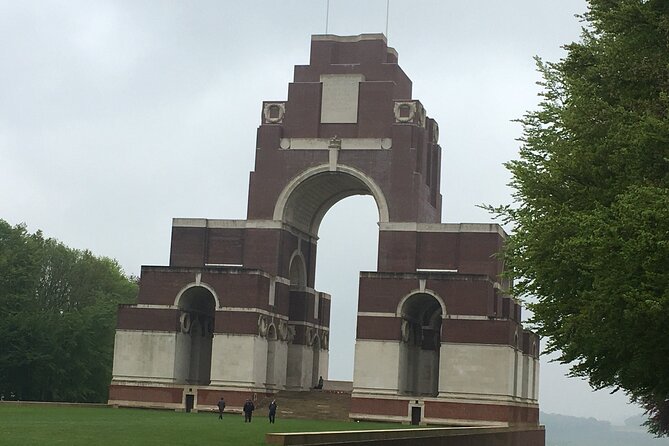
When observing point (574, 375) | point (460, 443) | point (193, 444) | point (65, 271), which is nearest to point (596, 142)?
point (574, 375)

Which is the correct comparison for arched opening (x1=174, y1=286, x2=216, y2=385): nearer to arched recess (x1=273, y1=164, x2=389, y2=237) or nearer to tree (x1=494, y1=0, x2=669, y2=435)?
arched recess (x1=273, y1=164, x2=389, y2=237)

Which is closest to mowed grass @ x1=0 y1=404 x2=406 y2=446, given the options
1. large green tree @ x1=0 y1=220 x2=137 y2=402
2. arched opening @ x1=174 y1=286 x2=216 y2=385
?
arched opening @ x1=174 y1=286 x2=216 y2=385

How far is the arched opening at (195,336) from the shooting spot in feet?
196

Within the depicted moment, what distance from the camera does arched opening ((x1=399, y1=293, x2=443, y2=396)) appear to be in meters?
58.0

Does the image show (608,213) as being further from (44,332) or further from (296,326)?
(44,332)

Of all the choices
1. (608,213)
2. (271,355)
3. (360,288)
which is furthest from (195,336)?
(608,213)

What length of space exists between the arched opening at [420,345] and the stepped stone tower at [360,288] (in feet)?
0.30

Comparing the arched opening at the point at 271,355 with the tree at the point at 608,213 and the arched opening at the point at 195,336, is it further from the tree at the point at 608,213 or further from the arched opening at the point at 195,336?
the tree at the point at 608,213

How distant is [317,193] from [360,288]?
8222 millimetres

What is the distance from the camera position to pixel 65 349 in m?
70.5

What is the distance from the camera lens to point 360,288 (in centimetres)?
5797

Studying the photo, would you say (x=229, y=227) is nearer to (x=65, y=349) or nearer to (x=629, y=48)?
(x=65, y=349)

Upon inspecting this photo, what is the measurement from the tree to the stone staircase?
2912 centimetres

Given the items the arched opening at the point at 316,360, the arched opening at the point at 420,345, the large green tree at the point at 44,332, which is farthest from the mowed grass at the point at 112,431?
the large green tree at the point at 44,332
